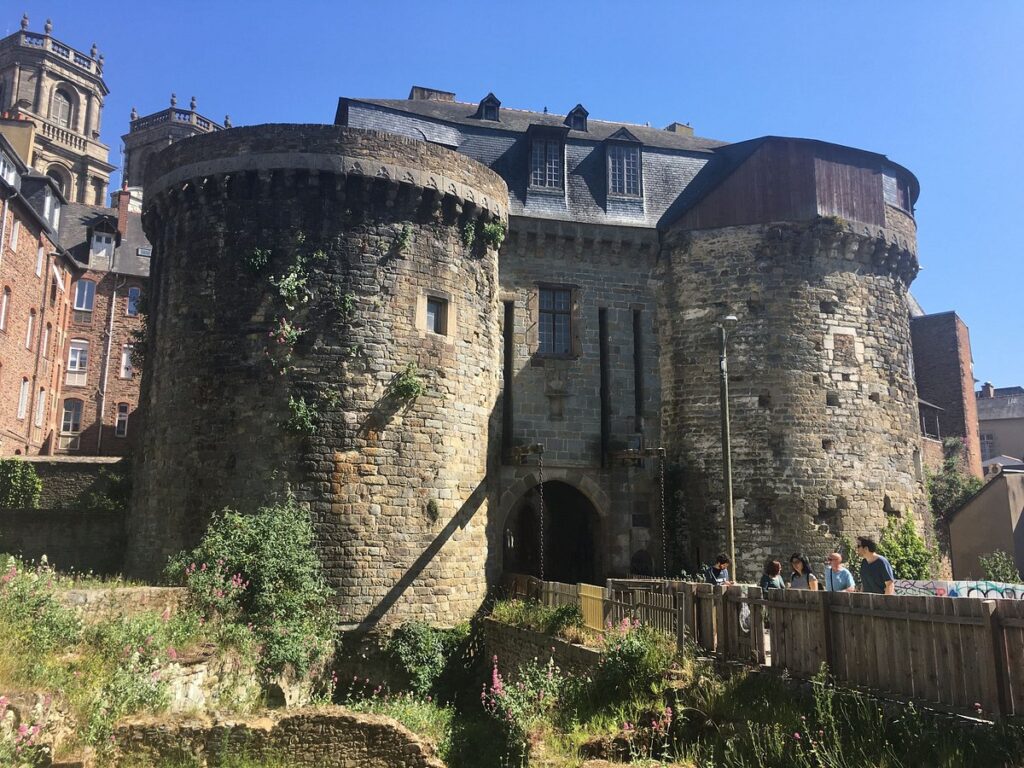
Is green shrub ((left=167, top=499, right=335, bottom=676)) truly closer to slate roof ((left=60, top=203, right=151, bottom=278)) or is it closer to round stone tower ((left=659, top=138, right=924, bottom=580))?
round stone tower ((left=659, top=138, right=924, bottom=580))

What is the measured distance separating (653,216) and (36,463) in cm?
1638

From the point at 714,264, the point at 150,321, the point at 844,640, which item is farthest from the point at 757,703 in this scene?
the point at 150,321

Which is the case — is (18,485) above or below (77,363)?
below

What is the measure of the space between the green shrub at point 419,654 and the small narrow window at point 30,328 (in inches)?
846

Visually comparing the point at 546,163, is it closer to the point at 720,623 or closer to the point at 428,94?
the point at 428,94

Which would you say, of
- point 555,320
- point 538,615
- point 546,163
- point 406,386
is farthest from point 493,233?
point 538,615

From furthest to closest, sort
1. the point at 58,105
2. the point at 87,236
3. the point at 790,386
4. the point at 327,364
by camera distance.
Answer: the point at 58,105, the point at 87,236, the point at 790,386, the point at 327,364

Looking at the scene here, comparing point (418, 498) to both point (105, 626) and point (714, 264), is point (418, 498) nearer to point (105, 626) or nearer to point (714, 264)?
point (105, 626)

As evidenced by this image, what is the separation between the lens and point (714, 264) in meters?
21.0

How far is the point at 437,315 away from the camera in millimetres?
18266

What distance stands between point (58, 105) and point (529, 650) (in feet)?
186

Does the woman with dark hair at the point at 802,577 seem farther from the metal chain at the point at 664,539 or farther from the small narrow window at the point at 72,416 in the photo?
the small narrow window at the point at 72,416

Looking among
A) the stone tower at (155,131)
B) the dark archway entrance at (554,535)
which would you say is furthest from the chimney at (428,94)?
the stone tower at (155,131)

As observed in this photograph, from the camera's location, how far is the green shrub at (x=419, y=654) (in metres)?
16.1
